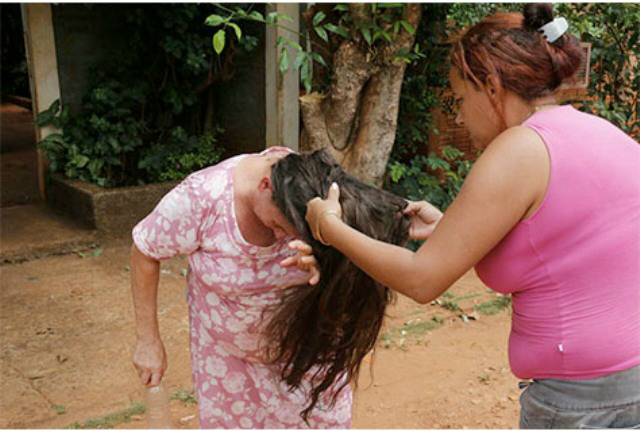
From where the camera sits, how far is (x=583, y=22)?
17.3 ft

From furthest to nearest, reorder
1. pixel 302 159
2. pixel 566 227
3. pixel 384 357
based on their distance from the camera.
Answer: pixel 384 357, pixel 302 159, pixel 566 227

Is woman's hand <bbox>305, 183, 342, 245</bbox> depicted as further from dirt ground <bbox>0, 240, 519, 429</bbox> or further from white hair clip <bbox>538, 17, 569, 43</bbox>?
dirt ground <bbox>0, 240, 519, 429</bbox>

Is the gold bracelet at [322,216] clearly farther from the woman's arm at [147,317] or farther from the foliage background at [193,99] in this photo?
the foliage background at [193,99]

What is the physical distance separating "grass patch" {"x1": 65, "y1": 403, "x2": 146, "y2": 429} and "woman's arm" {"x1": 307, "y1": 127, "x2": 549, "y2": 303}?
223 centimetres

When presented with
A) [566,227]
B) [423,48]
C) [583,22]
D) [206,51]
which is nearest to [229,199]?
[566,227]

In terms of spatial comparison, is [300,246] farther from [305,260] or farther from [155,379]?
[155,379]

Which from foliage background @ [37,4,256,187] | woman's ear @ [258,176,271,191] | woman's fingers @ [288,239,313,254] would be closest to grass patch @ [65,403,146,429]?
woman's ear @ [258,176,271,191]

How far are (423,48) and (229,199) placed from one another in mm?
4408

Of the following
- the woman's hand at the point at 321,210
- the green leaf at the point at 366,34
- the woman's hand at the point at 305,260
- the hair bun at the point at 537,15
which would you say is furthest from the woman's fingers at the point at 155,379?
the green leaf at the point at 366,34

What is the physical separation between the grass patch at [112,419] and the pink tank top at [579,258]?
A: 234 centimetres

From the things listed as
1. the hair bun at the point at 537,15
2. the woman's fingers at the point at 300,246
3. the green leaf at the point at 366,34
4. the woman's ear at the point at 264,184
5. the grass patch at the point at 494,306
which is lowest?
the grass patch at the point at 494,306

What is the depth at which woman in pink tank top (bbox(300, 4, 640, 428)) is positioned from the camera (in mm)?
1588

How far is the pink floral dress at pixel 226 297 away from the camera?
221cm

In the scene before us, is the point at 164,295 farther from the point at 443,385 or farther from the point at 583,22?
the point at 583,22
